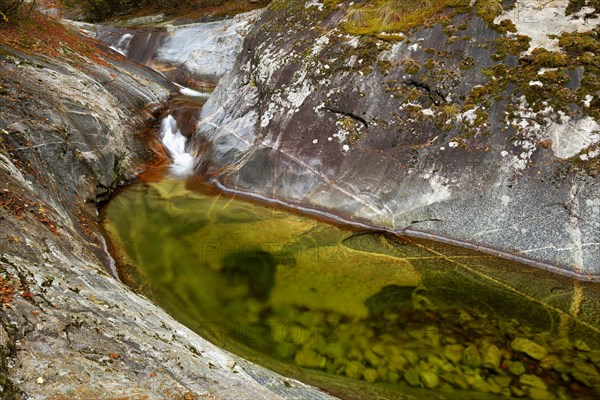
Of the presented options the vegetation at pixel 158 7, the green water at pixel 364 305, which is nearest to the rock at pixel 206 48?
the vegetation at pixel 158 7

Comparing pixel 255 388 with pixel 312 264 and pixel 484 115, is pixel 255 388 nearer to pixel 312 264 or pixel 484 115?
pixel 312 264

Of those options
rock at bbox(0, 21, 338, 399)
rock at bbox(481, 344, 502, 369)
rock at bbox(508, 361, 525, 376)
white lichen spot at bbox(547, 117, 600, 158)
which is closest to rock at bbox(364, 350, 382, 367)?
rock at bbox(0, 21, 338, 399)

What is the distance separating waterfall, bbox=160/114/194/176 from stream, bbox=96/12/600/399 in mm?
2489

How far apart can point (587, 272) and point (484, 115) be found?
3955mm

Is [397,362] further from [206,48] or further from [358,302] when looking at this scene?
A: [206,48]

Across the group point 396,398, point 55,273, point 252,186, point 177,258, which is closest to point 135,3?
point 252,186

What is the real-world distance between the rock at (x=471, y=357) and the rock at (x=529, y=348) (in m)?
0.62

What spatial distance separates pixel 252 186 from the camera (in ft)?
37.0

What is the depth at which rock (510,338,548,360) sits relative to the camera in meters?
5.90

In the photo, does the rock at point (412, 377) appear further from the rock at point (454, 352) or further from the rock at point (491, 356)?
the rock at point (491, 356)

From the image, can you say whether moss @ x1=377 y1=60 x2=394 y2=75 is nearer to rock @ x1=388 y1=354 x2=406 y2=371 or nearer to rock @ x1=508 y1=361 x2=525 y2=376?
rock @ x1=388 y1=354 x2=406 y2=371

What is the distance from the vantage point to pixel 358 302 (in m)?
7.30

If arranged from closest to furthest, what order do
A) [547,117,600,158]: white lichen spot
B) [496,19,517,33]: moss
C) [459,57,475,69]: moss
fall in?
[547,117,600,158]: white lichen spot < [496,19,517,33]: moss < [459,57,475,69]: moss

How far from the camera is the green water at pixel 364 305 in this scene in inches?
221
